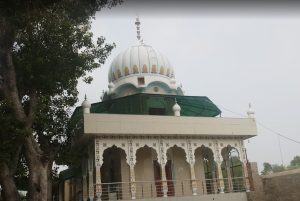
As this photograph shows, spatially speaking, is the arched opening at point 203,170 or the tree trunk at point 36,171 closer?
the tree trunk at point 36,171

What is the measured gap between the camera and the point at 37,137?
14.3 meters

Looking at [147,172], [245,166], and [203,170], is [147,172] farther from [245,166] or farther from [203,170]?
[245,166]

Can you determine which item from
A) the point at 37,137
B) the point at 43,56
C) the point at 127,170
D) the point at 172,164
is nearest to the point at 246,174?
the point at 172,164

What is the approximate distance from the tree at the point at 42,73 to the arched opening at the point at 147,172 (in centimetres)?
440

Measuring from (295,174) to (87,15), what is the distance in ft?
36.4

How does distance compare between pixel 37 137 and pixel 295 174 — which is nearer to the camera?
pixel 37 137

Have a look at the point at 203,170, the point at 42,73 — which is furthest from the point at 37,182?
the point at 203,170

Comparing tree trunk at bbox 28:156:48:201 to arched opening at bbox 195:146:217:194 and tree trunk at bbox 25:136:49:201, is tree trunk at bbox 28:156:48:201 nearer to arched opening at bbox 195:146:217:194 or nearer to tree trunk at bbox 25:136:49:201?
tree trunk at bbox 25:136:49:201

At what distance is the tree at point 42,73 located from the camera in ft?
37.3

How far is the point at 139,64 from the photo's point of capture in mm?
22453

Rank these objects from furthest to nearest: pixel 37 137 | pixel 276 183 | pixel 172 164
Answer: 1. pixel 172 164
2. pixel 276 183
3. pixel 37 137

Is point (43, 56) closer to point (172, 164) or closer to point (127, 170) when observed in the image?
point (127, 170)

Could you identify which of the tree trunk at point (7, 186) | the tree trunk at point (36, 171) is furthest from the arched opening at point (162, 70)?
the tree trunk at point (7, 186)

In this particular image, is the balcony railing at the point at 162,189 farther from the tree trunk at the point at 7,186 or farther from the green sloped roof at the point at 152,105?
the tree trunk at the point at 7,186
